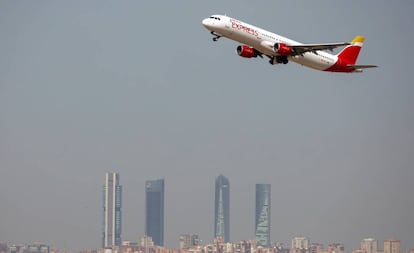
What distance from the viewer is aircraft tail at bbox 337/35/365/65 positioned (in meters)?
100

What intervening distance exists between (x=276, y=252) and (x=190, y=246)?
53.0 feet

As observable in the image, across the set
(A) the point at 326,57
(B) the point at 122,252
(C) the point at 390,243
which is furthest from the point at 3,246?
(A) the point at 326,57

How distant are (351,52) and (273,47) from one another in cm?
1509

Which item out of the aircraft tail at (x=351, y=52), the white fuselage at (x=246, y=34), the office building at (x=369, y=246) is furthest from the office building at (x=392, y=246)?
the white fuselage at (x=246, y=34)

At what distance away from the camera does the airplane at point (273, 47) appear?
88750 mm

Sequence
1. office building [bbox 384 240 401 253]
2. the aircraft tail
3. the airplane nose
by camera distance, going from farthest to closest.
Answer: office building [bbox 384 240 401 253] < the aircraft tail < the airplane nose

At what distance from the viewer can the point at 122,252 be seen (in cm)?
18125

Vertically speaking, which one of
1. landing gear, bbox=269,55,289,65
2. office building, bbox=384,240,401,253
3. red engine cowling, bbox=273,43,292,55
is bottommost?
office building, bbox=384,240,401,253

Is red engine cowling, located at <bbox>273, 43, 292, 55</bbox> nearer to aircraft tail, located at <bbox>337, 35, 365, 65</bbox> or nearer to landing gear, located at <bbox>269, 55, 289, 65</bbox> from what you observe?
landing gear, located at <bbox>269, 55, 289, 65</bbox>

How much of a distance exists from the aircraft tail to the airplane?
1.48m

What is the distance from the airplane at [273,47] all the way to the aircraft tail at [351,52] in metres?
1.48

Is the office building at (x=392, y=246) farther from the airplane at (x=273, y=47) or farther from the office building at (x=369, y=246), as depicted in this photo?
the airplane at (x=273, y=47)

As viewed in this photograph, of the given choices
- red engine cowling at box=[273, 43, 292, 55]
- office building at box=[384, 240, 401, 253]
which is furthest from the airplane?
office building at box=[384, 240, 401, 253]

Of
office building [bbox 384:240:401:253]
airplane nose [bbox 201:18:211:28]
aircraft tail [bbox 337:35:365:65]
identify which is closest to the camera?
airplane nose [bbox 201:18:211:28]
